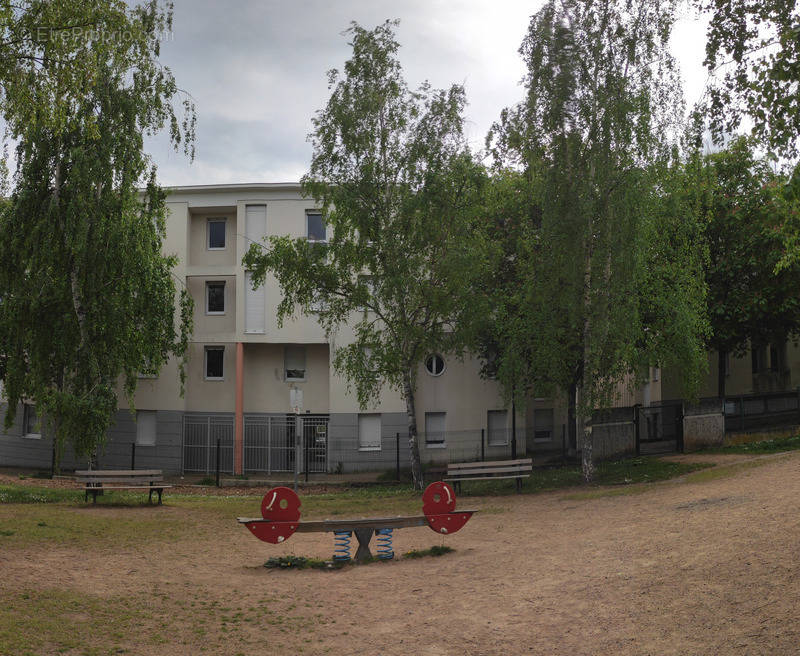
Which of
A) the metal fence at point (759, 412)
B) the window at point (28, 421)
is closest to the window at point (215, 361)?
the window at point (28, 421)

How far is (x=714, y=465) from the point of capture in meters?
20.2

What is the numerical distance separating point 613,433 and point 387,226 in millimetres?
9835

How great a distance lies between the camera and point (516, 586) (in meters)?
9.18

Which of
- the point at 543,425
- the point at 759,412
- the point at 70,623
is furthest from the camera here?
the point at 543,425

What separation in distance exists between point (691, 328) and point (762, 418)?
8.81 meters

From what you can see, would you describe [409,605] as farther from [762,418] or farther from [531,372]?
[762,418]

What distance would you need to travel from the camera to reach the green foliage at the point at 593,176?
1923cm

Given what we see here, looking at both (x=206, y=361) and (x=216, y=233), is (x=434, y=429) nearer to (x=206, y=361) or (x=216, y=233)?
(x=206, y=361)

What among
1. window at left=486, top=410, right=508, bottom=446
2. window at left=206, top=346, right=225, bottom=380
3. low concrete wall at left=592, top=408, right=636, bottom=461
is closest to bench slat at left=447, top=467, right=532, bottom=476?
low concrete wall at left=592, top=408, right=636, bottom=461

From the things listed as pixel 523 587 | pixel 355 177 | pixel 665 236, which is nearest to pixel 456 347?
pixel 355 177

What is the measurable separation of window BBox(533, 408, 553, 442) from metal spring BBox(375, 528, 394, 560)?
24.2 metres

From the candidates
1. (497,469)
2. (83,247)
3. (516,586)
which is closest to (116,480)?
(83,247)

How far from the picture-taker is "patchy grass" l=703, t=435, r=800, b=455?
72.2 ft

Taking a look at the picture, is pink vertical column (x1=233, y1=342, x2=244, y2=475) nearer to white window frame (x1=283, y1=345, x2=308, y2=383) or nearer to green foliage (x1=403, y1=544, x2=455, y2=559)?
white window frame (x1=283, y1=345, x2=308, y2=383)
